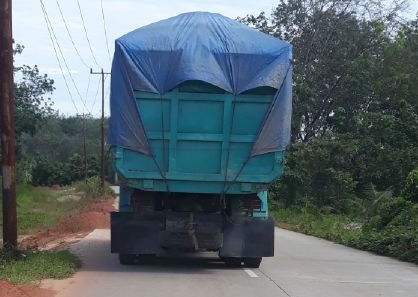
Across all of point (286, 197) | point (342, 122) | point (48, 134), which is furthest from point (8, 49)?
point (48, 134)

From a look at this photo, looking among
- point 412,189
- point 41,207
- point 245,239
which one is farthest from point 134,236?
point 41,207

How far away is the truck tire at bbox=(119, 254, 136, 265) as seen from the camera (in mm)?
13016

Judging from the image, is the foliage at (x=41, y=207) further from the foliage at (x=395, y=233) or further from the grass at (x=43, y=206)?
the foliage at (x=395, y=233)

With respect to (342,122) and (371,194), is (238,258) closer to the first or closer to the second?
(371,194)

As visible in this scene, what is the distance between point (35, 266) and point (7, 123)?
2.94 metres

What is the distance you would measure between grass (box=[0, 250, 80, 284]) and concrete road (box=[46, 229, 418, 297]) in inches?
11.1

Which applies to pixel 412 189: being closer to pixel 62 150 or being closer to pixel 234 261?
pixel 234 261

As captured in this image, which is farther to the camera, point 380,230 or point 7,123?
point 380,230

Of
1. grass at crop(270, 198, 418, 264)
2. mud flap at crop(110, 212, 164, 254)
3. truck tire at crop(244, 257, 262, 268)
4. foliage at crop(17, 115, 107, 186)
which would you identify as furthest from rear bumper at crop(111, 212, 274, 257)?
foliage at crop(17, 115, 107, 186)

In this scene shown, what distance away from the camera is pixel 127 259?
43.0 feet

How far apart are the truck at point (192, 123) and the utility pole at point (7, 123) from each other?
2176mm

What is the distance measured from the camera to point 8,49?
12.9m

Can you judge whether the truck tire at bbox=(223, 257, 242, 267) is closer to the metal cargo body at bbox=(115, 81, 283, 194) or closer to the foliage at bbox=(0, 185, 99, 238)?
the metal cargo body at bbox=(115, 81, 283, 194)

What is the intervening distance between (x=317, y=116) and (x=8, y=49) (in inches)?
1311
